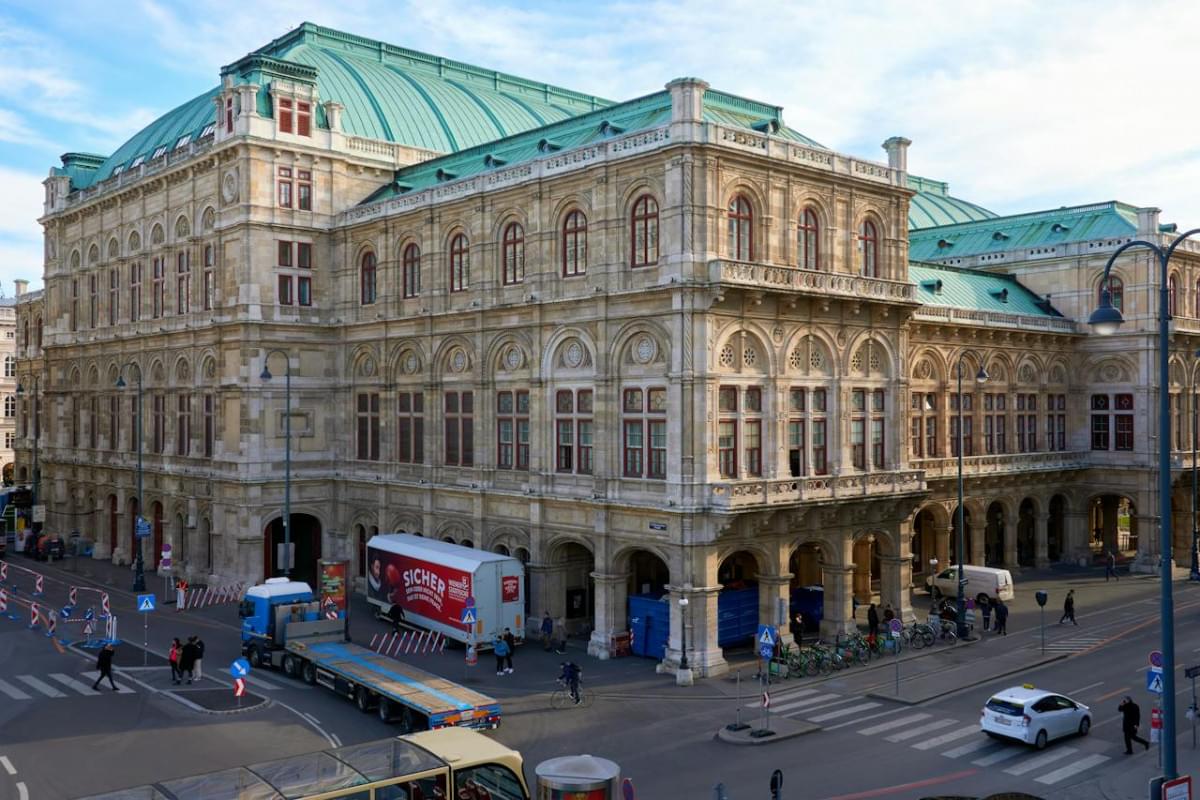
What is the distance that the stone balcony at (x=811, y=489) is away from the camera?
120ft

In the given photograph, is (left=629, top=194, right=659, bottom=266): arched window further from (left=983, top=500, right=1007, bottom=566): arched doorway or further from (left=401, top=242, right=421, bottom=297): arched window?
(left=983, top=500, right=1007, bottom=566): arched doorway

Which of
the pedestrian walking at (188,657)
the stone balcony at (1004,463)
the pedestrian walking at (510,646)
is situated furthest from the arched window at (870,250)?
the pedestrian walking at (188,657)

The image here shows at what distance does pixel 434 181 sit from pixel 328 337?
31.9 ft

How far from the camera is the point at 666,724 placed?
30531 mm

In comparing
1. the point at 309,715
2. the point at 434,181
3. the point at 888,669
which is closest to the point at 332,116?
the point at 434,181

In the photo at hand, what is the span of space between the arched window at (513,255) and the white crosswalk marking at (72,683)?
71.3 feet

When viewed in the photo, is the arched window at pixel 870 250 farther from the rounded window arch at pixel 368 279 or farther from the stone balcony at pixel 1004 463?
the rounded window arch at pixel 368 279

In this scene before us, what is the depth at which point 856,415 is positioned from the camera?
42656 millimetres

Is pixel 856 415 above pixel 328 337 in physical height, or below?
below

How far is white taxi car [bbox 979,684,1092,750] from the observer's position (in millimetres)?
27906

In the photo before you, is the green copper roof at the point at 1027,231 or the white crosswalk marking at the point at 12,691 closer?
the white crosswalk marking at the point at 12,691

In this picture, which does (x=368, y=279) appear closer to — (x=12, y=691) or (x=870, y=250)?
(x=870, y=250)

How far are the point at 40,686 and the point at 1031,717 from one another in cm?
3051

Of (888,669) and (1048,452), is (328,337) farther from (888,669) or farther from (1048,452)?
(1048,452)
